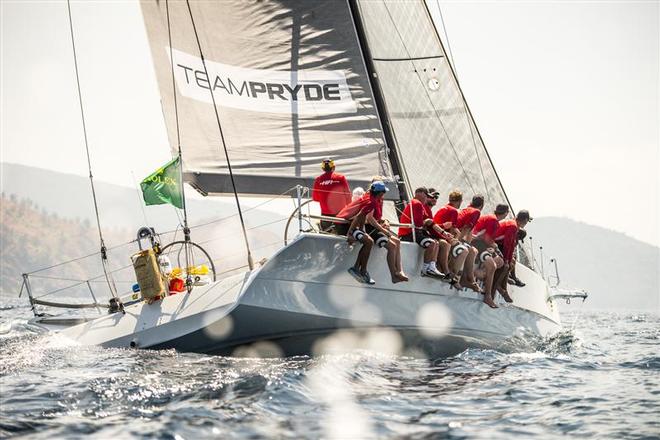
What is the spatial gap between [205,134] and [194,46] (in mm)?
1328

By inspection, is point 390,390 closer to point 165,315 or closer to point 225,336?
point 225,336

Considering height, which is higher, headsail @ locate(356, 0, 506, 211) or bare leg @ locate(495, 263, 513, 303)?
headsail @ locate(356, 0, 506, 211)

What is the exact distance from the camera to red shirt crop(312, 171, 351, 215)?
8477mm

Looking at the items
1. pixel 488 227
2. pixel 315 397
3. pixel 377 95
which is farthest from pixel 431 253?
pixel 377 95

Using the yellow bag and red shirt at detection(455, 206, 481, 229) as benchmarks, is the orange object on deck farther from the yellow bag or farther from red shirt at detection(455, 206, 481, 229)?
red shirt at detection(455, 206, 481, 229)

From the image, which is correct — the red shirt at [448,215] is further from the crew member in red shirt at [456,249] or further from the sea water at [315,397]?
the sea water at [315,397]

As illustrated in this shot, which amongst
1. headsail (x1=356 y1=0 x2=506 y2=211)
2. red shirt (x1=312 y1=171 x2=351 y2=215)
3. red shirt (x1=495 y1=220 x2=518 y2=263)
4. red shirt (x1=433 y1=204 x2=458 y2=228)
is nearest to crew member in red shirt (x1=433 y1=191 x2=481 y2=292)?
red shirt (x1=433 y1=204 x2=458 y2=228)

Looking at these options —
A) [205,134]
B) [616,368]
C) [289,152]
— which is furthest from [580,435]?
[205,134]

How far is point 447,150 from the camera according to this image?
11.7 metres

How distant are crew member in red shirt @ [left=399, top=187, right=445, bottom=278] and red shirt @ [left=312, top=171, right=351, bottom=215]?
766 millimetres

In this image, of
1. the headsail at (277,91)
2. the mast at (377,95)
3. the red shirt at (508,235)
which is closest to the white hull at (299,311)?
the red shirt at (508,235)

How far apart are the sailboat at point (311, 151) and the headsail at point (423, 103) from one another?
0.07 feet

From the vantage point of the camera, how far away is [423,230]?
8.55 metres

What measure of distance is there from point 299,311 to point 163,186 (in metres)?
3.22
